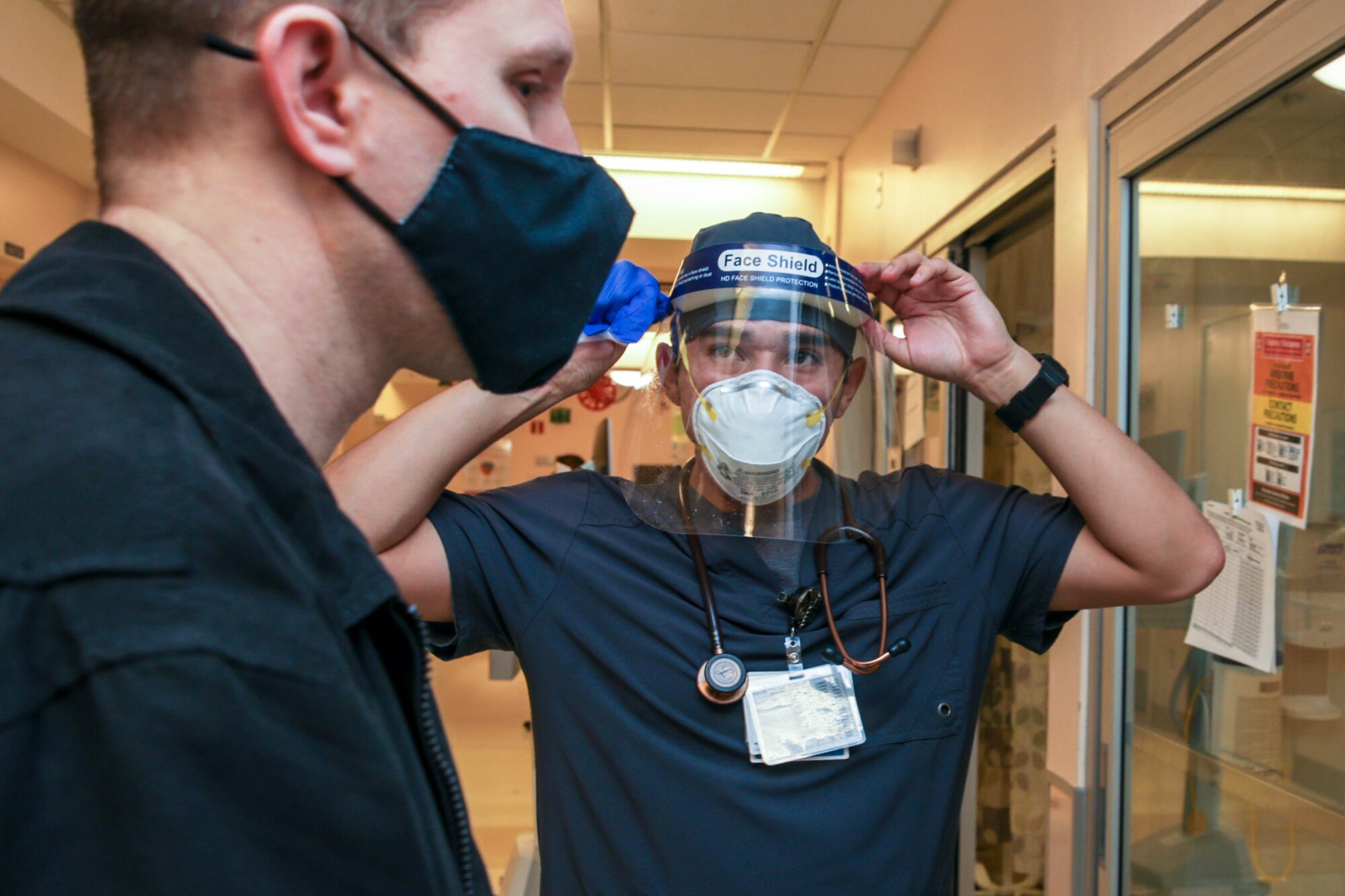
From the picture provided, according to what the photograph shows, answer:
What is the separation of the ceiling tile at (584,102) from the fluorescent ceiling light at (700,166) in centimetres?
47

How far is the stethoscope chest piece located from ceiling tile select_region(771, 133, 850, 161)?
380 centimetres

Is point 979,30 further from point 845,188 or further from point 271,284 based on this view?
point 271,284

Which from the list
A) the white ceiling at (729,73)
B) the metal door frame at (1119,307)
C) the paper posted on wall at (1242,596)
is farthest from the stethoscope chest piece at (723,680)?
the white ceiling at (729,73)

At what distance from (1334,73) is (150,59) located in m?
1.58

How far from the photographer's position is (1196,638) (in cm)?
182

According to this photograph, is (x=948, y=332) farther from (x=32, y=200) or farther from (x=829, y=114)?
(x=32, y=200)

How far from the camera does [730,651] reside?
138 cm

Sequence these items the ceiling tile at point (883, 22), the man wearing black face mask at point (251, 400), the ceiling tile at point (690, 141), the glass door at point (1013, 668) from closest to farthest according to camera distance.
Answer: the man wearing black face mask at point (251, 400) → the glass door at point (1013, 668) → the ceiling tile at point (883, 22) → the ceiling tile at point (690, 141)

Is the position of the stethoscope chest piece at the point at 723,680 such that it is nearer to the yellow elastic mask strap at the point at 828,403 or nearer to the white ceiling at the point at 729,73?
the yellow elastic mask strap at the point at 828,403

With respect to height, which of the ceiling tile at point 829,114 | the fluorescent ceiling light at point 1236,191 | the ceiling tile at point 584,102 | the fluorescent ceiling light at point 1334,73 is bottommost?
the fluorescent ceiling light at point 1236,191

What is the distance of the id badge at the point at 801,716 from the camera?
4.30 ft

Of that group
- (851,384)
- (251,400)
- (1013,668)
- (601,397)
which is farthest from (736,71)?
(251,400)

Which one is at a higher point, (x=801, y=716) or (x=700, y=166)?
(x=700, y=166)

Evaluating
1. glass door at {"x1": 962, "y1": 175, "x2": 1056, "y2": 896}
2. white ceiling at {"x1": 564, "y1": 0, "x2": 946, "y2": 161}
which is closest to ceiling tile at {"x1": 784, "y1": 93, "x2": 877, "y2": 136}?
white ceiling at {"x1": 564, "y1": 0, "x2": 946, "y2": 161}
